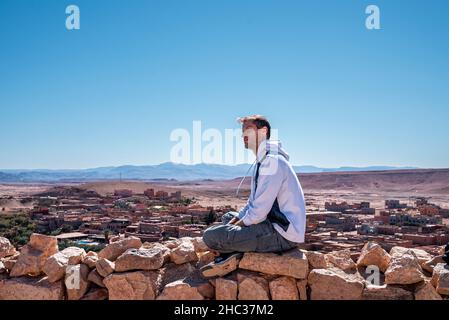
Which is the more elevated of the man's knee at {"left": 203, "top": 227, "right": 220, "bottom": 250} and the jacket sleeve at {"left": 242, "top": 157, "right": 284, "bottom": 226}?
the jacket sleeve at {"left": 242, "top": 157, "right": 284, "bottom": 226}

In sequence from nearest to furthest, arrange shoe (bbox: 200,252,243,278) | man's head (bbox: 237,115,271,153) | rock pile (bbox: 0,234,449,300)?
rock pile (bbox: 0,234,449,300) → shoe (bbox: 200,252,243,278) → man's head (bbox: 237,115,271,153)

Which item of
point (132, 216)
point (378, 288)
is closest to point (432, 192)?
point (132, 216)

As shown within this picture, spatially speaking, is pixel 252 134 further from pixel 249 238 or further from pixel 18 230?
pixel 18 230

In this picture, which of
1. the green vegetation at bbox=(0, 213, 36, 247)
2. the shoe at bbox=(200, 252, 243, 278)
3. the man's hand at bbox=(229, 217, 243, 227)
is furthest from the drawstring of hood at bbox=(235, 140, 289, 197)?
the green vegetation at bbox=(0, 213, 36, 247)

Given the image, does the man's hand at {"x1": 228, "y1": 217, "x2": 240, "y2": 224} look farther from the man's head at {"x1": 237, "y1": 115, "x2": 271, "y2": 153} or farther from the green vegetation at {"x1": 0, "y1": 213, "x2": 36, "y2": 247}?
the green vegetation at {"x1": 0, "y1": 213, "x2": 36, "y2": 247}

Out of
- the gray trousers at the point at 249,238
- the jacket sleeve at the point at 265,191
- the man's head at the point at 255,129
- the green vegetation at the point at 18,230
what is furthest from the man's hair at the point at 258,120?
the green vegetation at the point at 18,230

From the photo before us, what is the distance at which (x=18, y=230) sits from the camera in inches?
1064

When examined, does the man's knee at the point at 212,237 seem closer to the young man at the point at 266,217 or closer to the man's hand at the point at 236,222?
the young man at the point at 266,217

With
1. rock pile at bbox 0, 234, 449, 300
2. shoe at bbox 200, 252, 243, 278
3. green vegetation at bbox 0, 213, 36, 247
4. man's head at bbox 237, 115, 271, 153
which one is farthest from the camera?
green vegetation at bbox 0, 213, 36, 247

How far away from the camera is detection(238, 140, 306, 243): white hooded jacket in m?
3.91

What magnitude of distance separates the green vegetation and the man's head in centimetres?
1996

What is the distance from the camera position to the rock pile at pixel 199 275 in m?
3.87

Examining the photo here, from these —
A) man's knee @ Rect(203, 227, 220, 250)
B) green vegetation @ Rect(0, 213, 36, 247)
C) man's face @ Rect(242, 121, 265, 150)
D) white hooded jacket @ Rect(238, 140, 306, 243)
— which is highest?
man's face @ Rect(242, 121, 265, 150)

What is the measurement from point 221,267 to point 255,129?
123 centimetres
